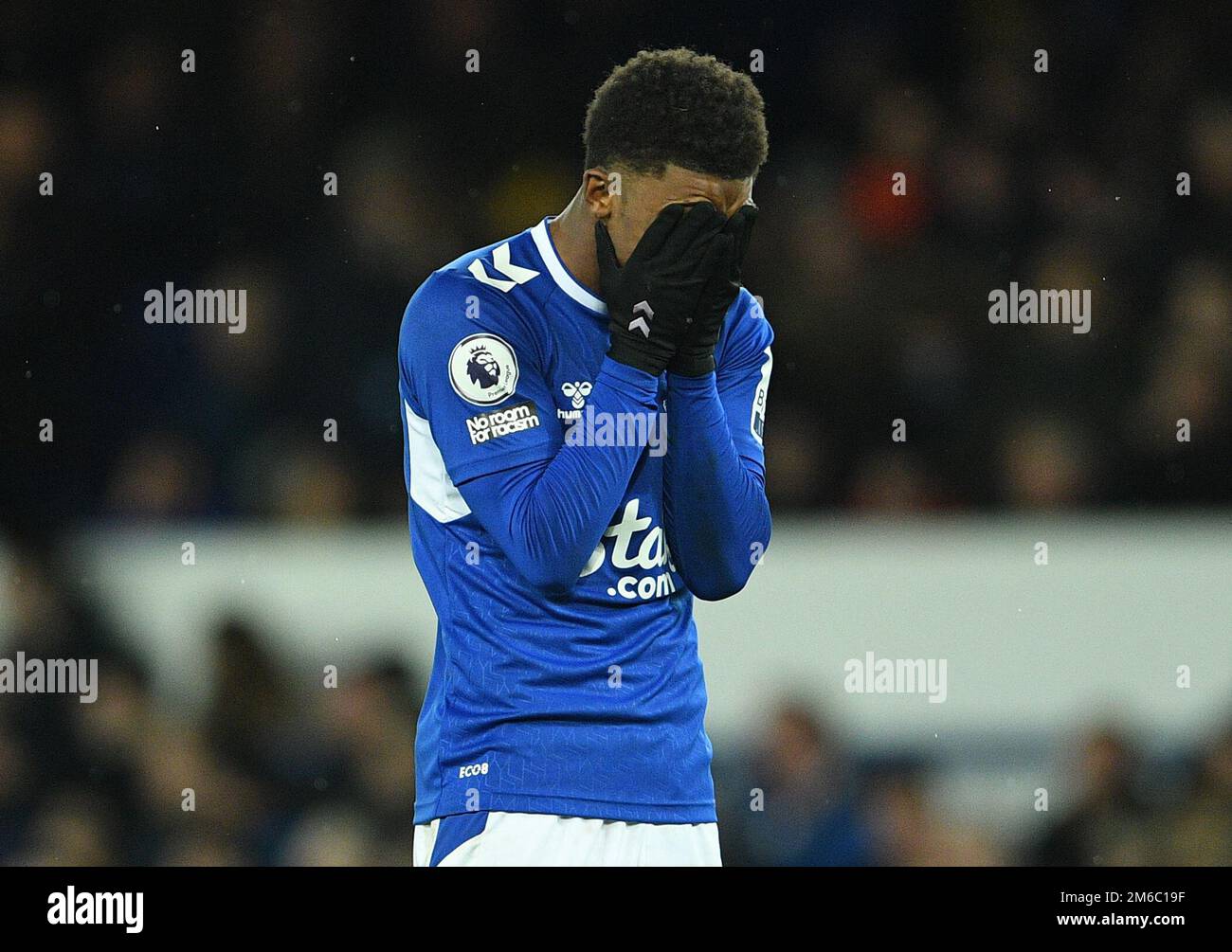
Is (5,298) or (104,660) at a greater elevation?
(5,298)

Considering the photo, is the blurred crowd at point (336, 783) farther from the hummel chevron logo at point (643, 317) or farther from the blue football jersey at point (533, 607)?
the hummel chevron logo at point (643, 317)

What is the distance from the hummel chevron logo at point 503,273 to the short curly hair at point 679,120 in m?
0.21

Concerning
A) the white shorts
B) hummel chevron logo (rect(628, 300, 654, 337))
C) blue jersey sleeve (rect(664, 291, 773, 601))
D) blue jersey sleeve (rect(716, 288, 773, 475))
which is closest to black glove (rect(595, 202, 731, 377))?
hummel chevron logo (rect(628, 300, 654, 337))

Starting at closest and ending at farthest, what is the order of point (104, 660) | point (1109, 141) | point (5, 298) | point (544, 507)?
point (544, 507) < point (104, 660) < point (5, 298) < point (1109, 141)

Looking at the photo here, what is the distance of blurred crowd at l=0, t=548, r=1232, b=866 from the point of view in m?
5.38

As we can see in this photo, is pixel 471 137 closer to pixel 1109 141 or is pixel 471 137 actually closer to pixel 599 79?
pixel 599 79

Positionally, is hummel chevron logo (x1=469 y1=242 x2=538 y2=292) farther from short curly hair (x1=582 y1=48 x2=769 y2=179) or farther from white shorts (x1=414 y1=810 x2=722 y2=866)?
white shorts (x1=414 y1=810 x2=722 y2=866)

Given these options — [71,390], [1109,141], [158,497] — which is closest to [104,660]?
[158,497]

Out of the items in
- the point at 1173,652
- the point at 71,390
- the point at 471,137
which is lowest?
the point at 1173,652

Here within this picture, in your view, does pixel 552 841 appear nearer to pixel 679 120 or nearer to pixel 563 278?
pixel 563 278

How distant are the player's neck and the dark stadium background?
111 inches

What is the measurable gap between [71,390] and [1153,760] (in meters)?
3.99

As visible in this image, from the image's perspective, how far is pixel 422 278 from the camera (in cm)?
605

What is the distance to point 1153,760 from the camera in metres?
5.73
